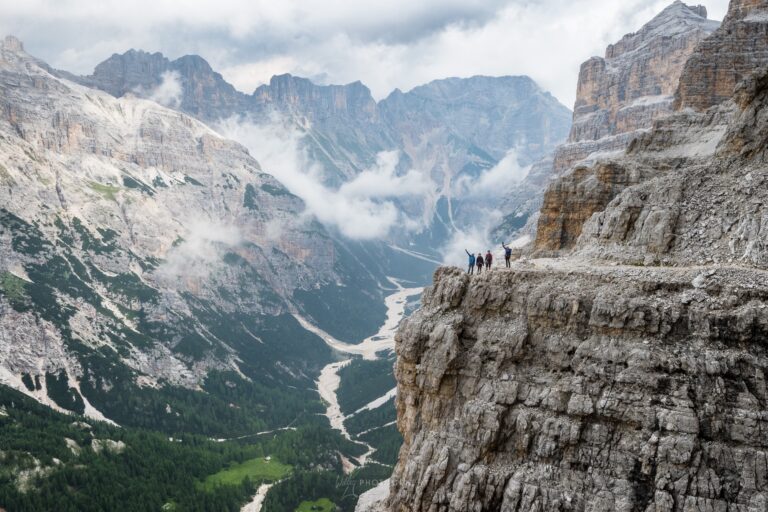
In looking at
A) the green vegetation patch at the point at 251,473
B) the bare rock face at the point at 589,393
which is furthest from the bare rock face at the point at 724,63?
the green vegetation patch at the point at 251,473

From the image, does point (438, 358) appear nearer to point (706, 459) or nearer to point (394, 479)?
point (394, 479)

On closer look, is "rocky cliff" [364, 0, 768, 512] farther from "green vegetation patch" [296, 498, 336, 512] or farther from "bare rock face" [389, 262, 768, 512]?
"green vegetation patch" [296, 498, 336, 512]

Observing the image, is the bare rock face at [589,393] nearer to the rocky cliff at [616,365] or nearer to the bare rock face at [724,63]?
the rocky cliff at [616,365]

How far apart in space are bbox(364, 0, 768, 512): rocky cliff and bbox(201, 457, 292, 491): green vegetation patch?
428ft

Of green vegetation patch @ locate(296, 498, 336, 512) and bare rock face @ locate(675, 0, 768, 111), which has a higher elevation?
bare rock face @ locate(675, 0, 768, 111)

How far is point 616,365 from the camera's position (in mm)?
37719

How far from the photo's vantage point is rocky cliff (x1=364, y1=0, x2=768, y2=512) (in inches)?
1320

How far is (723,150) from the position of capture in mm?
51531

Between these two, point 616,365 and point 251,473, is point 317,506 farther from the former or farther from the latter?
point 616,365

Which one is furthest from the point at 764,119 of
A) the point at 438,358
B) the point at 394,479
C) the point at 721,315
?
the point at 394,479

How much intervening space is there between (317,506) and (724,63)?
135 m

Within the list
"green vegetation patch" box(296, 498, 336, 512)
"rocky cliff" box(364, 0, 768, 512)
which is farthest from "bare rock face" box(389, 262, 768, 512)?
"green vegetation patch" box(296, 498, 336, 512)

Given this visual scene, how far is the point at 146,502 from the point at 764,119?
14907cm

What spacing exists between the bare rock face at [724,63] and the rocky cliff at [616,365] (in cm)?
5466
